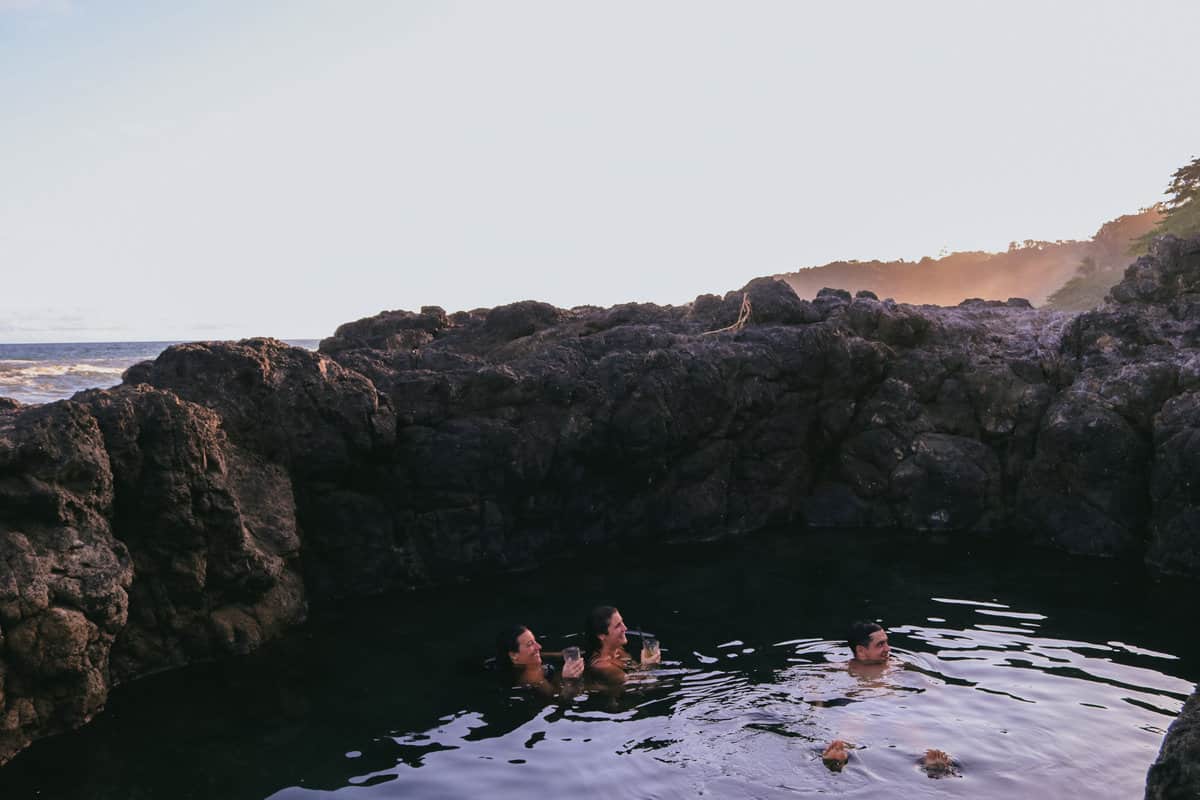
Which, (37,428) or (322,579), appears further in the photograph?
(322,579)

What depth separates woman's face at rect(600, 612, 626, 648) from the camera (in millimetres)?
10789

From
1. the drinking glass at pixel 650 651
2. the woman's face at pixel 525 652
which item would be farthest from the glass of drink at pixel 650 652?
the woman's face at pixel 525 652

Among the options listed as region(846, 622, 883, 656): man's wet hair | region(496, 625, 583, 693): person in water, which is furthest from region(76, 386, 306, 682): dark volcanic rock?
region(846, 622, 883, 656): man's wet hair

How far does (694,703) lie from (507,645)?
213cm

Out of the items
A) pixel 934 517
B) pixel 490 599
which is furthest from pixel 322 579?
pixel 934 517

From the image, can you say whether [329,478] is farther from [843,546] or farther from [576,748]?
[843,546]

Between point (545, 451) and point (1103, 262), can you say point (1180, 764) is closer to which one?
point (545, 451)

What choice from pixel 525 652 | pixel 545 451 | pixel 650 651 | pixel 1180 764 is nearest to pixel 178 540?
pixel 525 652

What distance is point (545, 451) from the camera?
631 inches

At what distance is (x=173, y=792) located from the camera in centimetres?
810

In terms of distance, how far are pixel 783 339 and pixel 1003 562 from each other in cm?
582

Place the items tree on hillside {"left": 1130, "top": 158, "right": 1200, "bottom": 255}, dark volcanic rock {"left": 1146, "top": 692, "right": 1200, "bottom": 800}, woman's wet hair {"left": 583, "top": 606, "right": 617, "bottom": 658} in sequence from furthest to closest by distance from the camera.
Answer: tree on hillside {"left": 1130, "top": 158, "right": 1200, "bottom": 255} < woman's wet hair {"left": 583, "top": 606, "right": 617, "bottom": 658} < dark volcanic rock {"left": 1146, "top": 692, "right": 1200, "bottom": 800}

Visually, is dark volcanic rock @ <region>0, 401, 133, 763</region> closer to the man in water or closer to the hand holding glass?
the hand holding glass

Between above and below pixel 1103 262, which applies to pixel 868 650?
below
